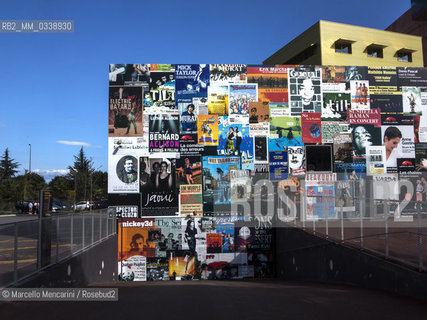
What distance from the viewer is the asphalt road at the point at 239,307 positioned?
19.6 feet

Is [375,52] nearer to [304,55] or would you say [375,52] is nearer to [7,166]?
[304,55]

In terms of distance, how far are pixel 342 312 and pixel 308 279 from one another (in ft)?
22.8

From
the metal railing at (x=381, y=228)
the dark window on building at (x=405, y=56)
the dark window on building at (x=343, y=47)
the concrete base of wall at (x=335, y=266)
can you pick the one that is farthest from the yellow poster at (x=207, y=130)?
the dark window on building at (x=405, y=56)

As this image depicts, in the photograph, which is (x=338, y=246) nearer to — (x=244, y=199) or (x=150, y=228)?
(x=244, y=199)

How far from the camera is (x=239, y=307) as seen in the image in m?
6.62

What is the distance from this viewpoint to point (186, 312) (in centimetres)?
625

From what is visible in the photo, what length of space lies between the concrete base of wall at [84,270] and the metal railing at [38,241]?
0.55ft

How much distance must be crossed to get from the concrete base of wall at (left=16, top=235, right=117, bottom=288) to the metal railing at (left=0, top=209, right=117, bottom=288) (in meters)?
0.17

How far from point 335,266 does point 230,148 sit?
336 inches

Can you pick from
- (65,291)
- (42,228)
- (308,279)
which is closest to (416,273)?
(308,279)

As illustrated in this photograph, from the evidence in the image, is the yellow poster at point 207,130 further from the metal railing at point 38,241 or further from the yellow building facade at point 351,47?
the yellow building facade at point 351,47

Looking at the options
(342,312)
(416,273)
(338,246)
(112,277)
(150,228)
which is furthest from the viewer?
(150,228)

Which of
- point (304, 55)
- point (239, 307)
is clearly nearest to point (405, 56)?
point (304, 55)

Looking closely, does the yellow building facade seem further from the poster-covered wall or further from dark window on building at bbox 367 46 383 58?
the poster-covered wall
